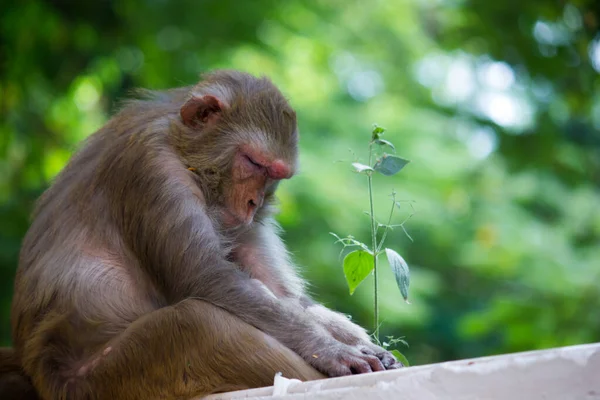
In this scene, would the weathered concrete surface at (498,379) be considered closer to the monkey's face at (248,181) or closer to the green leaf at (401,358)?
the green leaf at (401,358)

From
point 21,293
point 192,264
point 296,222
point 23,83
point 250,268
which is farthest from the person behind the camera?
point 23,83

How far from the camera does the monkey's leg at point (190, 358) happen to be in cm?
380

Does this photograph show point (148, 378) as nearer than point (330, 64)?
Yes

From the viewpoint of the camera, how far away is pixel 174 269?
4.15 meters

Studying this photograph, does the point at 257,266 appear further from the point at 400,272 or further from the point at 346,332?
the point at 400,272

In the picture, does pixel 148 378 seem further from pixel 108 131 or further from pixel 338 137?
pixel 338 137

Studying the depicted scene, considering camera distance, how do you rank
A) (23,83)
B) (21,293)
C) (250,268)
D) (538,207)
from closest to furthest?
1. (21,293)
2. (250,268)
3. (23,83)
4. (538,207)

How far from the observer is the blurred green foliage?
30.7 ft

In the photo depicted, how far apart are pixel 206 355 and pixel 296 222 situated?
5640mm

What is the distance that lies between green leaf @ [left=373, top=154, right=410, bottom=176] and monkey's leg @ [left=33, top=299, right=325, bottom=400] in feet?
3.25

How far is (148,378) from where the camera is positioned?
3.90 m

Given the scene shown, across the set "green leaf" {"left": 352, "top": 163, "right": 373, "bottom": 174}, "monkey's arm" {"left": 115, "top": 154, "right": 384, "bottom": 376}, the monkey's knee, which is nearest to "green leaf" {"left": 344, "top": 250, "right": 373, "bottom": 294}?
"monkey's arm" {"left": 115, "top": 154, "right": 384, "bottom": 376}

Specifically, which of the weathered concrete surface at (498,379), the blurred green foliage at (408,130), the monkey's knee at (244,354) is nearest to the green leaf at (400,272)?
the monkey's knee at (244,354)

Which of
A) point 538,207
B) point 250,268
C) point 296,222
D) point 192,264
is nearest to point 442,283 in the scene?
point 538,207
